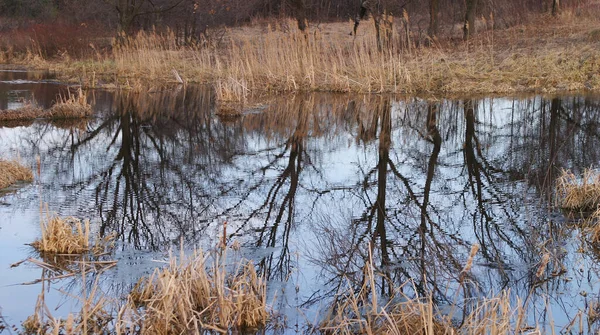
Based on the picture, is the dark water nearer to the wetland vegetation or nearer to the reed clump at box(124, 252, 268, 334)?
the wetland vegetation

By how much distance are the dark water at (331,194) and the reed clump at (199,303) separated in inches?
11.1

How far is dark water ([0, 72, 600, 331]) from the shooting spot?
495 cm

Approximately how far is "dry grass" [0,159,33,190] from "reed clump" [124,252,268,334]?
394 cm

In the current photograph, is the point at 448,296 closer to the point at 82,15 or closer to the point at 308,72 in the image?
the point at 308,72

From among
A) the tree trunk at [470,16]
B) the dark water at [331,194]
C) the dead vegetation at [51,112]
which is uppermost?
the tree trunk at [470,16]

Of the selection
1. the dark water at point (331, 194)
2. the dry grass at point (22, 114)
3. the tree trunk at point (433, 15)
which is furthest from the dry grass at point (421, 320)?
the tree trunk at point (433, 15)

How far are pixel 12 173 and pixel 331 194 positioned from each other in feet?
12.2

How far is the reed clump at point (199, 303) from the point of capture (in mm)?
3934

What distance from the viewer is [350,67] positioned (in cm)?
1731

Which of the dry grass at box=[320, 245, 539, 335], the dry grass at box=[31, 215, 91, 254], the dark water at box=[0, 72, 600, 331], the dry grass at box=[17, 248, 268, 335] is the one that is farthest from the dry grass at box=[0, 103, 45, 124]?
the dry grass at box=[320, 245, 539, 335]

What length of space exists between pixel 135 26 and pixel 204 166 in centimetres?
2429

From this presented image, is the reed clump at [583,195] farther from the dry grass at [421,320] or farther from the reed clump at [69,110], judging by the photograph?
the reed clump at [69,110]

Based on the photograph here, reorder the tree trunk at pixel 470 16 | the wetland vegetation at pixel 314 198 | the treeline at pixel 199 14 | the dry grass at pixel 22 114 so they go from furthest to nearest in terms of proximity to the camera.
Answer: the treeline at pixel 199 14 < the tree trunk at pixel 470 16 < the dry grass at pixel 22 114 < the wetland vegetation at pixel 314 198

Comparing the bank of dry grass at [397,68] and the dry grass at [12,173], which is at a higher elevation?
the bank of dry grass at [397,68]
